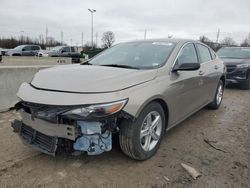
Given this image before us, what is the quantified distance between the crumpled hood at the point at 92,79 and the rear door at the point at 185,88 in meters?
0.54

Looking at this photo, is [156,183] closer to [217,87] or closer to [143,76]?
[143,76]

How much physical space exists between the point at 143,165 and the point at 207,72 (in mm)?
2499

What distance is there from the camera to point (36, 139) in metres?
2.87

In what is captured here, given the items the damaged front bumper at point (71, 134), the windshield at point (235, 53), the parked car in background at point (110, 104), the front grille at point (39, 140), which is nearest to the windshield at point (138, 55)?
the parked car in background at point (110, 104)

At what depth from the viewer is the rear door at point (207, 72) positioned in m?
4.54

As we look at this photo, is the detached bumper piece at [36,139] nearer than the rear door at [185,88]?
Yes

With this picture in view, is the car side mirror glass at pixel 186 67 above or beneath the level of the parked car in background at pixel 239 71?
above

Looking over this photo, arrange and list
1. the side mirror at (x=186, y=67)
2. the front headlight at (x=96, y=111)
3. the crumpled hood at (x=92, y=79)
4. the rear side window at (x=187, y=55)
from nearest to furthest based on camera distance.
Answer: the front headlight at (x=96, y=111) < the crumpled hood at (x=92, y=79) < the side mirror at (x=186, y=67) < the rear side window at (x=187, y=55)

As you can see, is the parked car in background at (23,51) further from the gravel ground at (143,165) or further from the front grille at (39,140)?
the front grille at (39,140)

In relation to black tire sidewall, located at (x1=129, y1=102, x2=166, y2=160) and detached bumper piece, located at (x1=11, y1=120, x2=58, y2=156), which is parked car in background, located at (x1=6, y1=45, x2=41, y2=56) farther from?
black tire sidewall, located at (x1=129, y1=102, x2=166, y2=160)

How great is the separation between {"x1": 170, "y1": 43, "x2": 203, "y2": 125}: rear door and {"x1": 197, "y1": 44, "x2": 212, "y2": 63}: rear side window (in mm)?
300

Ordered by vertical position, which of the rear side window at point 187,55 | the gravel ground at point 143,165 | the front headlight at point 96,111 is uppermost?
the rear side window at point 187,55

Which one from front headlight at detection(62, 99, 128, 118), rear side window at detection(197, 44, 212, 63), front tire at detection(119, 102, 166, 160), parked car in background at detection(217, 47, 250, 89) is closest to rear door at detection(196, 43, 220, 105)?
rear side window at detection(197, 44, 212, 63)

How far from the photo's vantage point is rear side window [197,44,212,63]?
15.5 feet
